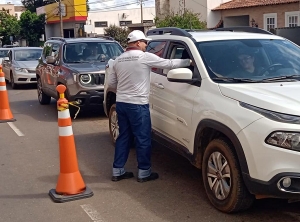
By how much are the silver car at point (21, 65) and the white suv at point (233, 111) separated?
11442mm

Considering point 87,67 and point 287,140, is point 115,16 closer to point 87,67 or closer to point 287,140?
point 87,67

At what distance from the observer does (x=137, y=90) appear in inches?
237

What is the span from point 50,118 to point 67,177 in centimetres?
584

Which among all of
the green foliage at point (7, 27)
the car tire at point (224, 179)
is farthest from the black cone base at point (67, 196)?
the green foliage at point (7, 27)

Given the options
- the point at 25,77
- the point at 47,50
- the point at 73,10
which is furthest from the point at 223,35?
the point at 73,10

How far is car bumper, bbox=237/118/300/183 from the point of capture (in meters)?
4.24

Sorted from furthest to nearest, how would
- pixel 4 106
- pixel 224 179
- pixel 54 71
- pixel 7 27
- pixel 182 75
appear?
pixel 7 27 < pixel 54 71 < pixel 4 106 < pixel 182 75 < pixel 224 179

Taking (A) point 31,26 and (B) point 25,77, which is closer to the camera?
(B) point 25,77

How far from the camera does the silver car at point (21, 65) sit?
17766 mm

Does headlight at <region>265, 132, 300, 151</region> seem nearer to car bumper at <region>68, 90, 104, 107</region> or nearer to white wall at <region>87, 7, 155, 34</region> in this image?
car bumper at <region>68, 90, 104, 107</region>

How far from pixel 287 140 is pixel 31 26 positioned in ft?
211

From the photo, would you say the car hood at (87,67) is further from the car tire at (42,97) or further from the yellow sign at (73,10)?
the yellow sign at (73,10)


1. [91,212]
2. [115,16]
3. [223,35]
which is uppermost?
[115,16]

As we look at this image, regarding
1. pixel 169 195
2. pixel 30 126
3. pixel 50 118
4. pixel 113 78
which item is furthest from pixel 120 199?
pixel 50 118
